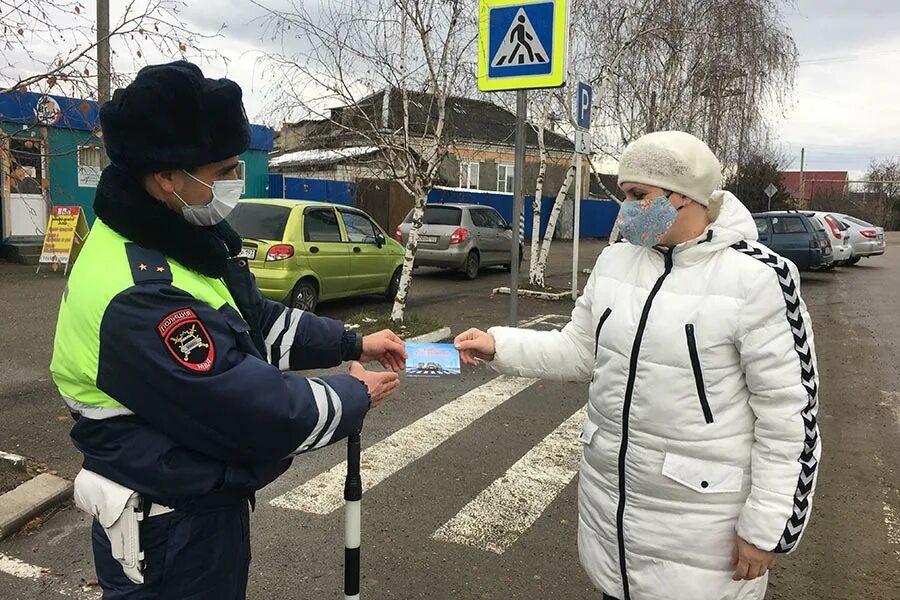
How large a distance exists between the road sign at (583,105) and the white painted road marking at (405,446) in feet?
17.0

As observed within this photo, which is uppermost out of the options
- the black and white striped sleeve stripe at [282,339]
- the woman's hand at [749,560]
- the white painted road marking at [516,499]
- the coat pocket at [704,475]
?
the black and white striped sleeve stripe at [282,339]

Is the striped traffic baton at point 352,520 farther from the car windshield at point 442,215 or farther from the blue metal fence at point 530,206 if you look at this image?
the blue metal fence at point 530,206

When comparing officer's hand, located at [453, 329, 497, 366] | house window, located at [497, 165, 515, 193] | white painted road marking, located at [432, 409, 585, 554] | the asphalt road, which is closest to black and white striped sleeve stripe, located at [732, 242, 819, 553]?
officer's hand, located at [453, 329, 497, 366]

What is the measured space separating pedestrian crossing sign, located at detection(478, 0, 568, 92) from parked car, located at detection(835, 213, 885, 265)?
1932 cm

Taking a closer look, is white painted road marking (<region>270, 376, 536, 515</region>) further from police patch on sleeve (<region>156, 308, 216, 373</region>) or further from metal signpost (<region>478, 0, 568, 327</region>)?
metal signpost (<region>478, 0, 568, 327</region>)

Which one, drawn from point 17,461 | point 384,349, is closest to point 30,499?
point 17,461

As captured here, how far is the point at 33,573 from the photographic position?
3.31 m

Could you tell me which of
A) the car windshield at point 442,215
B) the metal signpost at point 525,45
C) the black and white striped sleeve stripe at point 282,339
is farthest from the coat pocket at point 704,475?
the car windshield at point 442,215

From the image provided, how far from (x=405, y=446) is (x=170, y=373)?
380 centimetres

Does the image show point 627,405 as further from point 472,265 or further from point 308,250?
point 472,265

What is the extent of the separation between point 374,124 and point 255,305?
25.0 feet

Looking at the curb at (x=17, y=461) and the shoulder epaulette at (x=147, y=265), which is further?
the curb at (x=17, y=461)

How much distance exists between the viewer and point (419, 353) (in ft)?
8.38

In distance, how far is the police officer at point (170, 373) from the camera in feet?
5.05
